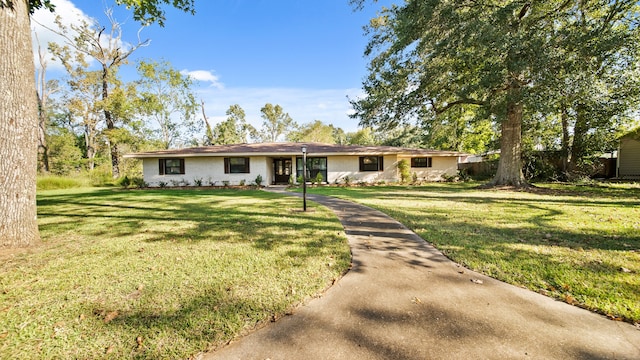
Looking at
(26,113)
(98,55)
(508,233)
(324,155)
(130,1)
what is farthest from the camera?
(98,55)

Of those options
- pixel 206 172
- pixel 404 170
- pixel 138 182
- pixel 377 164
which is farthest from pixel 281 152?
pixel 138 182

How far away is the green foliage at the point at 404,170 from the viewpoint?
17.6 metres

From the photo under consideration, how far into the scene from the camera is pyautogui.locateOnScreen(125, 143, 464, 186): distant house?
1688 centimetres

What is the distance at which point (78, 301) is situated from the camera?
2.58 metres

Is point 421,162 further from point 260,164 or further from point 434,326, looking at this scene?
point 434,326

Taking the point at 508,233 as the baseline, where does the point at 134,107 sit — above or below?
above

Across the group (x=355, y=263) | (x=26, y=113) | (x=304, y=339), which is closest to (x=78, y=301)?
(x=304, y=339)

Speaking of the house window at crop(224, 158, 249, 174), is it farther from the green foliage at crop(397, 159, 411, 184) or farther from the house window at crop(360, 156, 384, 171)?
the green foliage at crop(397, 159, 411, 184)

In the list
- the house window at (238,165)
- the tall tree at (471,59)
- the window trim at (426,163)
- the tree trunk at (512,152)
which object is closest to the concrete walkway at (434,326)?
the tall tree at (471,59)

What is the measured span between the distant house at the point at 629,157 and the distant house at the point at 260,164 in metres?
10.2

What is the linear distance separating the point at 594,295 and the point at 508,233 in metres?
2.43

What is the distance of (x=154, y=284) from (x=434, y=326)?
307 cm

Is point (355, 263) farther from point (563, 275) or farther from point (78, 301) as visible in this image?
point (78, 301)

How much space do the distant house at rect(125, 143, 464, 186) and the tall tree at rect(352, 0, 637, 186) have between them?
4.44 metres
